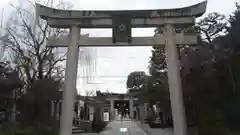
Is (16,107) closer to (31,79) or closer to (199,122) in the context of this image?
(31,79)

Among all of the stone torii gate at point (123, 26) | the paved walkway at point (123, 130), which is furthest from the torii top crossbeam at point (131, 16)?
the paved walkway at point (123, 130)

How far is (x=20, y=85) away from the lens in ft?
91.3

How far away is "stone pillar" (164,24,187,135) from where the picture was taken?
1719 centimetres

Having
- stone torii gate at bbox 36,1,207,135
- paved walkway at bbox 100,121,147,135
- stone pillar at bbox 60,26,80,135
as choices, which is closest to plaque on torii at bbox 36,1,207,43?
stone torii gate at bbox 36,1,207,135

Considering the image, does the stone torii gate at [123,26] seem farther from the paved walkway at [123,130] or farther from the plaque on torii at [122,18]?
the paved walkway at [123,130]

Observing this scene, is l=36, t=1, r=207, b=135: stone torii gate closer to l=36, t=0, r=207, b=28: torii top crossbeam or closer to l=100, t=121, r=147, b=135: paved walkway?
l=36, t=0, r=207, b=28: torii top crossbeam

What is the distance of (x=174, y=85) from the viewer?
57.3ft

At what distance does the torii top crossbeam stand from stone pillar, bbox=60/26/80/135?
0.62m

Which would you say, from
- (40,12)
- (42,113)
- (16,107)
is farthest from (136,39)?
(16,107)

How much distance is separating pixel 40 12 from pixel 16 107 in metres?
13.9

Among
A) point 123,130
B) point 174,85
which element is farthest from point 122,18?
point 123,130

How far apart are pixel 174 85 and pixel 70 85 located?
17.3ft

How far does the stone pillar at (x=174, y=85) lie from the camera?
17.2 metres

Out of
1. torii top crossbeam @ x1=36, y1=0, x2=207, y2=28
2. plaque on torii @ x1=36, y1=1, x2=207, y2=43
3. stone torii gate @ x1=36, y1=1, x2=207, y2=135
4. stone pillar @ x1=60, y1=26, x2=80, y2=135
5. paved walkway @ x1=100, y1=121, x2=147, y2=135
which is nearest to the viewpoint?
stone pillar @ x1=60, y1=26, x2=80, y2=135
